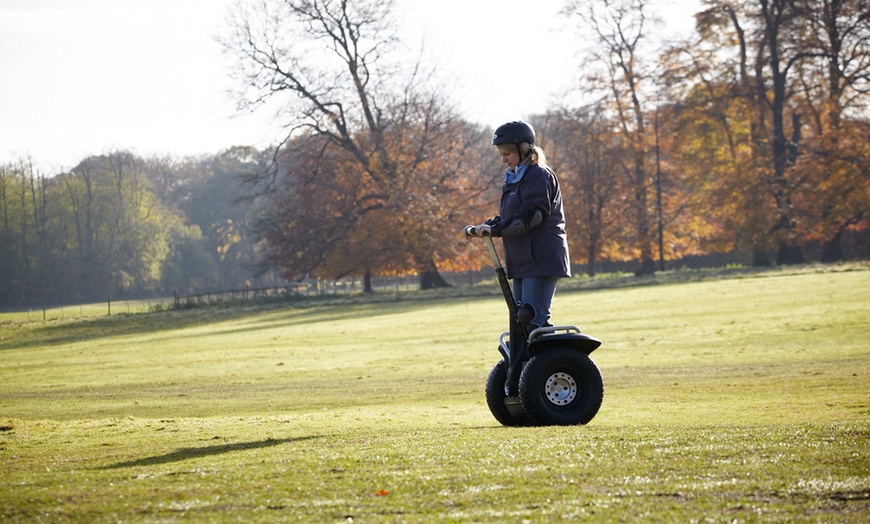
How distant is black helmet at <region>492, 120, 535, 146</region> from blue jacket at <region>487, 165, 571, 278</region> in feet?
0.99

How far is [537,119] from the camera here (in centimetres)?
8712

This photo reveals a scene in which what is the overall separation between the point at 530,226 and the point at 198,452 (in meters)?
3.57

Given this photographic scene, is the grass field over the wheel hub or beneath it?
beneath

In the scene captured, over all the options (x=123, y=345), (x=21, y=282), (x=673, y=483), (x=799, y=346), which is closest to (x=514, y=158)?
(x=673, y=483)

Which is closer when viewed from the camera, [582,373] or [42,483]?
[42,483]

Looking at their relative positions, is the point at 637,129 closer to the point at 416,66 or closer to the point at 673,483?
the point at 416,66

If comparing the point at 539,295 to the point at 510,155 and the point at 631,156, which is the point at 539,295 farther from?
the point at 631,156

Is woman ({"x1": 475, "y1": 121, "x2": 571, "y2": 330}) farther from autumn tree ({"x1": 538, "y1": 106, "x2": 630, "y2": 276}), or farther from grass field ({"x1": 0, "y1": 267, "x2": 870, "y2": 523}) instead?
autumn tree ({"x1": 538, "y1": 106, "x2": 630, "y2": 276})

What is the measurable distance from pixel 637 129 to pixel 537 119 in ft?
56.3

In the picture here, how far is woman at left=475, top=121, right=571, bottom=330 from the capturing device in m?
9.56

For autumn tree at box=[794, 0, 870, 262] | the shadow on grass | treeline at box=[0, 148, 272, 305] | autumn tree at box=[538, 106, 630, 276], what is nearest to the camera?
the shadow on grass

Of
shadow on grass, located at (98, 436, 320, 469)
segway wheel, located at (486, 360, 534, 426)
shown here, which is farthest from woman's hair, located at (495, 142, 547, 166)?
shadow on grass, located at (98, 436, 320, 469)

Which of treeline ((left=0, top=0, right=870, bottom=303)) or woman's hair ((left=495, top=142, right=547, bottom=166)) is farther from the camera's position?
treeline ((left=0, top=0, right=870, bottom=303))

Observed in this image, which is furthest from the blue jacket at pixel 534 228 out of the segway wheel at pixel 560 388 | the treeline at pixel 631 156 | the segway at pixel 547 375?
the treeline at pixel 631 156
